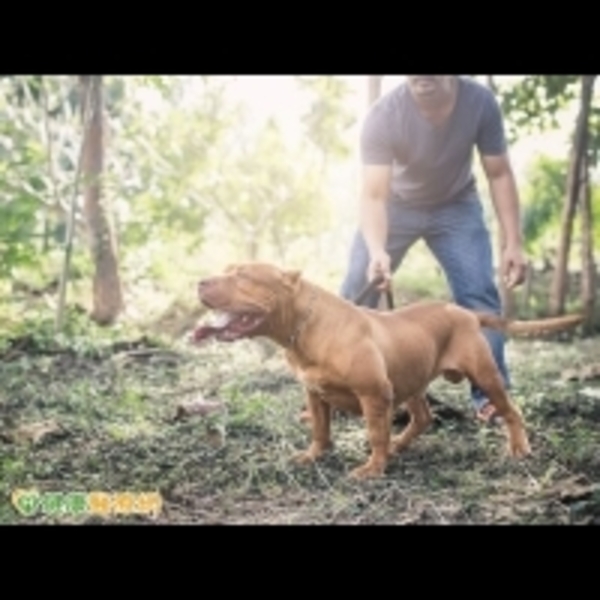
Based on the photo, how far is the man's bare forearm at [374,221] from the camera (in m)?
3.88

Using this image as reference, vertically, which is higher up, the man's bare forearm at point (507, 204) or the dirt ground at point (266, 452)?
the man's bare forearm at point (507, 204)

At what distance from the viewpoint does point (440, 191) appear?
3959mm

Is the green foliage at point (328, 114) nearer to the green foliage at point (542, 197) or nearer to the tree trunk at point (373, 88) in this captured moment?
the tree trunk at point (373, 88)

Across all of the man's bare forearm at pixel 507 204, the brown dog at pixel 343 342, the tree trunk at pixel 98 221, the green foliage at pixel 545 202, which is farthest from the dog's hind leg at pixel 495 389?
the tree trunk at pixel 98 221

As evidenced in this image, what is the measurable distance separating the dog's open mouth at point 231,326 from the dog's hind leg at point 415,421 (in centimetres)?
68

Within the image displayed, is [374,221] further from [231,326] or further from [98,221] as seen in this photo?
[98,221]

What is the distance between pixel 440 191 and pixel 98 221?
1.73 meters

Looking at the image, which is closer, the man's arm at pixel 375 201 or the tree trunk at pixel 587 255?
the man's arm at pixel 375 201

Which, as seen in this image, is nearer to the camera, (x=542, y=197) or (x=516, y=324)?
(x=516, y=324)

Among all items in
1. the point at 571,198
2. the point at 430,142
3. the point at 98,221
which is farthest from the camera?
the point at 98,221

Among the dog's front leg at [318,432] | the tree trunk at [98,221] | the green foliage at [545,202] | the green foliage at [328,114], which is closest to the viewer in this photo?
the dog's front leg at [318,432]

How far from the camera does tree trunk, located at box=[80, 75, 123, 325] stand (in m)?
4.59

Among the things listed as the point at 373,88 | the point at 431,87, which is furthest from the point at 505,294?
the point at 373,88
